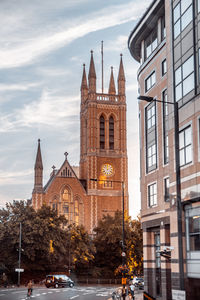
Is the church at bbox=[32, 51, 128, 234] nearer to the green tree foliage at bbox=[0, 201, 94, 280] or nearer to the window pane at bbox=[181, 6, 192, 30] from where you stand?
the green tree foliage at bbox=[0, 201, 94, 280]

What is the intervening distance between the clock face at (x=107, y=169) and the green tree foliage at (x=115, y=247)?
2669 centimetres

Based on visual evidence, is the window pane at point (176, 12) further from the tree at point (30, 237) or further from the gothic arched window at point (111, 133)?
the gothic arched window at point (111, 133)

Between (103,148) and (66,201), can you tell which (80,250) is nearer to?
(66,201)

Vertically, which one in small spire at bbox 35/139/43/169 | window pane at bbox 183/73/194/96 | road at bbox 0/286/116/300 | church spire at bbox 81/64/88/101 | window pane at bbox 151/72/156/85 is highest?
church spire at bbox 81/64/88/101

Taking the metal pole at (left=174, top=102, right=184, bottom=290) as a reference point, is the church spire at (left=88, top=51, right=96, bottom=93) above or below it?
above

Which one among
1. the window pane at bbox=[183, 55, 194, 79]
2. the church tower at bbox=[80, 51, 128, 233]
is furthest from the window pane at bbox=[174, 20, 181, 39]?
the church tower at bbox=[80, 51, 128, 233]

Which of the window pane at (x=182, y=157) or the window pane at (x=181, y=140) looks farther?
the window pane at (x=181, y=140)

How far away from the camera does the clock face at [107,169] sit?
104 m

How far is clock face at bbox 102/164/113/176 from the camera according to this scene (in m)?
104

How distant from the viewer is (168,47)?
28297 mm

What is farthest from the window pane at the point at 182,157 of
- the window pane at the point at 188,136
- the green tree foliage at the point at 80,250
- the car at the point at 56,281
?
the green tree foliage at the point at 80,250

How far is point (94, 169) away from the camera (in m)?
103

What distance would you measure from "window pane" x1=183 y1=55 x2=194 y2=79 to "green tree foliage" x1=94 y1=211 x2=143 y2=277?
4921 centimetres

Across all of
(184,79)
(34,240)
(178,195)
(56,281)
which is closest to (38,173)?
(34,240)
